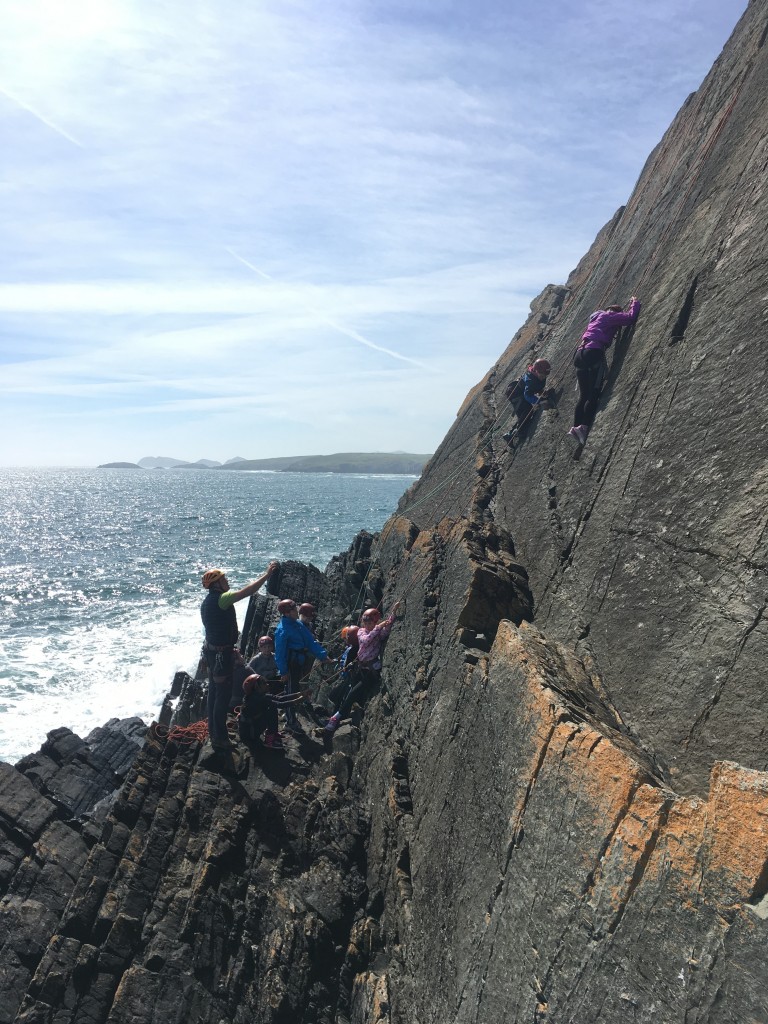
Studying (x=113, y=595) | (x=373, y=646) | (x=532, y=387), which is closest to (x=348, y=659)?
(x=373, y=646)

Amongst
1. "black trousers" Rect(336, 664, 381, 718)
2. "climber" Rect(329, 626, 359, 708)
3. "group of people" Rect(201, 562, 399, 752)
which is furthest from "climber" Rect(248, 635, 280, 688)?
"black trousers" Rect(336, 664, 381, 718)

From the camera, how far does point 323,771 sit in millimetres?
11875

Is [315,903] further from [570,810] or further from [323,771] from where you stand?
[570,810]

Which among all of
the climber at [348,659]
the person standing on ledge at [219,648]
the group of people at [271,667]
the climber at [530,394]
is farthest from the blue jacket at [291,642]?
the climber at [530,394]

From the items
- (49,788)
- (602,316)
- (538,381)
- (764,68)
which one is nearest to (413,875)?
(602,316)

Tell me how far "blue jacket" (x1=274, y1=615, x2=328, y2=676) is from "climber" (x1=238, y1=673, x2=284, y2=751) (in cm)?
92

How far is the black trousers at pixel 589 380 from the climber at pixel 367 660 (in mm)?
5668

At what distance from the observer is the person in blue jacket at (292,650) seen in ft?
43.3

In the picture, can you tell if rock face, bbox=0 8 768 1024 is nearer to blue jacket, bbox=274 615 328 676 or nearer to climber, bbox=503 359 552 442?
climber, bbox=503 359 552 442

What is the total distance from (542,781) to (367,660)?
7442 mm

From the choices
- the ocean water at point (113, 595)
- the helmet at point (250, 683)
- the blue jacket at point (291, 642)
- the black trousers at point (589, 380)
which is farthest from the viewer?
the ocean water at point (113, 595)

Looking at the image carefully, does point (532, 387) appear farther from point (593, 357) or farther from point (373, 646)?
point (373, 646)

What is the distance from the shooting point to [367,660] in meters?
13.4

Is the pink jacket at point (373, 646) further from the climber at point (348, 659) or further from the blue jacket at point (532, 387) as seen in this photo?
the blue jacket at point (532, 387)
